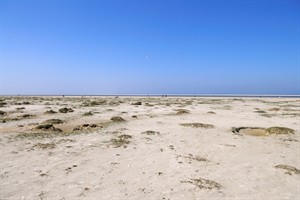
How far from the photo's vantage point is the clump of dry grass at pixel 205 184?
1090 centimetres

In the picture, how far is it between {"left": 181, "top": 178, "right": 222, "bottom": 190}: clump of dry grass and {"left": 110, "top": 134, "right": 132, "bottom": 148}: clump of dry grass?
6276 millimetres

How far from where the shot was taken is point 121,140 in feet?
60.0

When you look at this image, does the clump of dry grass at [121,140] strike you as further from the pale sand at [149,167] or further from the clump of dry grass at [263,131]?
the clump of dry grass at [263,131]

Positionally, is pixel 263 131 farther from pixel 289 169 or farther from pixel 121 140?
pixel 121 140

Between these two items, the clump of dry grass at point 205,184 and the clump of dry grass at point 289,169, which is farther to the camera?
the clump of dry grass at point 289,169

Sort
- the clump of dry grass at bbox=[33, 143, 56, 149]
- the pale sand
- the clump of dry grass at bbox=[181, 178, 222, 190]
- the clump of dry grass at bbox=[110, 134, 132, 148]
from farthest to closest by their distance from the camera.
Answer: the clump of dry grass at bbox=[110, 134, 132, 148]
the clump of dry grass at bbox=[33, 143, 56, 149]
the clump of dry grass at bbox=[181, 178, 222, 190]
the pale sand

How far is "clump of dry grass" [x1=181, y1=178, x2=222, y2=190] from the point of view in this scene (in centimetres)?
1090

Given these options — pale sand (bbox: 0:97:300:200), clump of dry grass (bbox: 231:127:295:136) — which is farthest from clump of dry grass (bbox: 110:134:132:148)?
clump of dry grass (bbox: 231:127:295:136)

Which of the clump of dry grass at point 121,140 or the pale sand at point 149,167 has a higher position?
the clump of dry grass at point 121,140

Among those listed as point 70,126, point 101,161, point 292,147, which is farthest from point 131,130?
point 292,147

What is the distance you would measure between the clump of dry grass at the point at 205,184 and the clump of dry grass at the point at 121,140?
6276 mm

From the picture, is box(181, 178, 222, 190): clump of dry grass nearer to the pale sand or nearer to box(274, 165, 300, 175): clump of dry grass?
the pale sand

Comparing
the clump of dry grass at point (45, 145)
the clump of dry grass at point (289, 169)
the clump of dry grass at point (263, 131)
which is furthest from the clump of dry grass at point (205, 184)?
the clump of dry grass at point (263, 131)

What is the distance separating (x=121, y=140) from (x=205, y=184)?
8.20 meters
